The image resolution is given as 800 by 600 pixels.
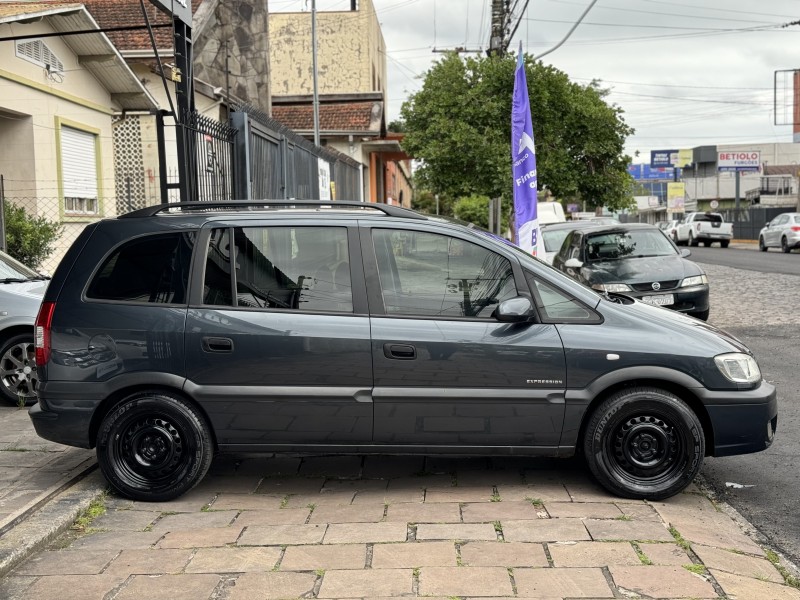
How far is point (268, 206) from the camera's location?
18.8 feet

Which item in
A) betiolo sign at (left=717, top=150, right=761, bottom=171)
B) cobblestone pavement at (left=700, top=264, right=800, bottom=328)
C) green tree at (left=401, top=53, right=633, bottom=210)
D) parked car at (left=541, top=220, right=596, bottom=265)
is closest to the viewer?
cobblestone pavement at (left=700, top=264, right=800, bottom=328)

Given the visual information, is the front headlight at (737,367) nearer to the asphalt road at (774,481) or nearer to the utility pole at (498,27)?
the asphalt road at (774,481)

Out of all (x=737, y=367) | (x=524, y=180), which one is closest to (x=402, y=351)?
(x=737, y=367)

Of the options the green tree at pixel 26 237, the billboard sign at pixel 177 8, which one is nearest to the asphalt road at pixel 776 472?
the billboard sign at pixel 177 8

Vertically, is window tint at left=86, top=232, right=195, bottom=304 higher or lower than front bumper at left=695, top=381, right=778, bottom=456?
higher

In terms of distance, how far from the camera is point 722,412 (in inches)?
202

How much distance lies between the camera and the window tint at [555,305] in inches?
206

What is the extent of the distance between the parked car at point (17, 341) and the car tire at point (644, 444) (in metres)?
4.99

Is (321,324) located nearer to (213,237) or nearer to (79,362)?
(213,237)

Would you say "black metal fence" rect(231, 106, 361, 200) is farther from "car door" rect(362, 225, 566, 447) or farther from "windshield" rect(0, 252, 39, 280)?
"car door" rect(362, 225, 566, 447)

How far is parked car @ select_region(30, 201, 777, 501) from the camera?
16.8ft

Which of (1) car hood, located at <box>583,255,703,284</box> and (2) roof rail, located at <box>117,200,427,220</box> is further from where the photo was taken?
(1) car hood, located at <box>583,255,703,284</box>

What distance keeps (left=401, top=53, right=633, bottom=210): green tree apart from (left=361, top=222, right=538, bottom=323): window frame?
53.5 feet

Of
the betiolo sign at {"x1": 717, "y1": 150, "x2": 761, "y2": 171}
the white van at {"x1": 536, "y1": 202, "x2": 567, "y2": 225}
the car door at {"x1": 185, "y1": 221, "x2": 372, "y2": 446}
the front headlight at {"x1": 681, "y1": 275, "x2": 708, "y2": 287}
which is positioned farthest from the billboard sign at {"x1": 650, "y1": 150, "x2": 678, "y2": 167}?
the car door at {"x1": 185, "y1": 221, "x2": 372, "y2": 446}
